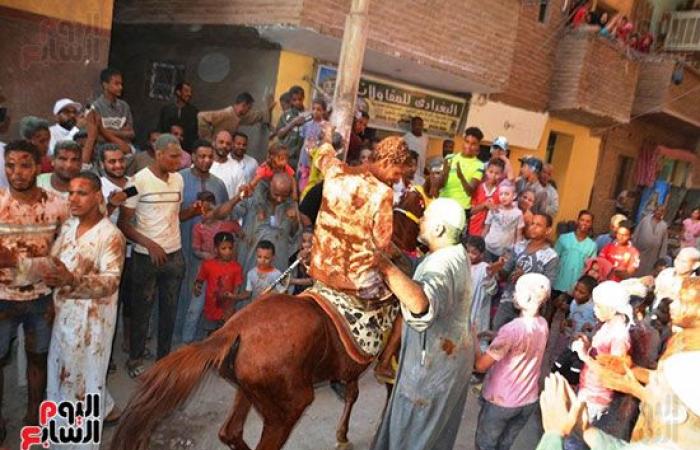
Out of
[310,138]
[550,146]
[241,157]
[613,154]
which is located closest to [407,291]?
[241,157]

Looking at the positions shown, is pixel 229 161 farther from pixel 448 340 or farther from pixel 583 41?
pixel 583 41

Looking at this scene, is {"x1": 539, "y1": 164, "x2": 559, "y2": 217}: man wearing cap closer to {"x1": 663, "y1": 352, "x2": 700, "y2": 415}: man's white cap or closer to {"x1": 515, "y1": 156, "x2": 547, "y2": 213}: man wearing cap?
{"x1": 515, "y1": 156, "x2": 547, "y2": 213}: man wearing cap

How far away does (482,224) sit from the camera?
6844mm

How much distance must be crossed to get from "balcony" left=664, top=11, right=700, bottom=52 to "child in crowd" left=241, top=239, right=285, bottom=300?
55.1 feet

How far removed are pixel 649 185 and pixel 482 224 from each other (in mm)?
13684

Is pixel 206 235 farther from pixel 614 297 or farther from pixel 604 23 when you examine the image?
pixel 604 23

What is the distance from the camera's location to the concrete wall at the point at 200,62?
27.3ft

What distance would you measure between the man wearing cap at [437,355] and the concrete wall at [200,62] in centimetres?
584

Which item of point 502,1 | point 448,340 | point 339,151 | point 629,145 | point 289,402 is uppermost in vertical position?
point 502,1

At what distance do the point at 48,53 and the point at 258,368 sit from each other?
570cm

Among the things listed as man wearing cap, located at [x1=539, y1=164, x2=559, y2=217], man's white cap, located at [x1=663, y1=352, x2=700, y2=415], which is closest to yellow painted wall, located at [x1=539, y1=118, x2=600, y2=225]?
man wearing cap, located at [x1=539, y1=164, x2=559, y2=217]

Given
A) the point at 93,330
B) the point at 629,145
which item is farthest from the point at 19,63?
the point at 629,145

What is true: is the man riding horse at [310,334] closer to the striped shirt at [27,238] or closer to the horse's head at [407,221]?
the horse's head at [407,221]

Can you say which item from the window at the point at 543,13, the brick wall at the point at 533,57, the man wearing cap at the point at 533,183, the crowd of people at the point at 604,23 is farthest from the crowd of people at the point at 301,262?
the crowd of people at the point at 604,23
